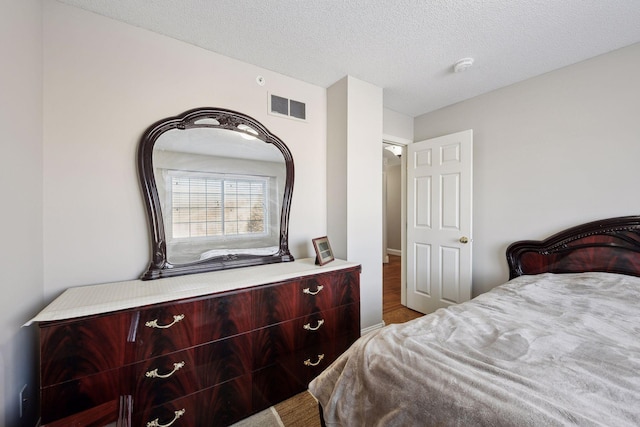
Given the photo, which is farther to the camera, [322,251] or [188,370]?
[322,251]

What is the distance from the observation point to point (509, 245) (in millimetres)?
2479

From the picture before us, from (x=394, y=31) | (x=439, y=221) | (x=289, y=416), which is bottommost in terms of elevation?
(x=289, y=416)

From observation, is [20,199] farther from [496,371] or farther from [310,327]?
[496,371]

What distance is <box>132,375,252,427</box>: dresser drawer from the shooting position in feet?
4.28

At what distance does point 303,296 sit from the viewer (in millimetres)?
1768

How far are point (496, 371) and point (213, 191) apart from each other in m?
1.89

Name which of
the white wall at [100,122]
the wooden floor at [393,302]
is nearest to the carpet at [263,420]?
the white wall at [100,122]

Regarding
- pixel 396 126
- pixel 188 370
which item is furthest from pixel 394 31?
pixel 188 370

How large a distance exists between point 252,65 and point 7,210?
70.6 inches

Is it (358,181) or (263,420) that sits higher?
(358,181)

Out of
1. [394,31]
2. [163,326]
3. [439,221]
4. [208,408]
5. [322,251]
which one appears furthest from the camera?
[439,221]

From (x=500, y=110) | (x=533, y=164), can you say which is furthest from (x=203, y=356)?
(x=500, y=110)

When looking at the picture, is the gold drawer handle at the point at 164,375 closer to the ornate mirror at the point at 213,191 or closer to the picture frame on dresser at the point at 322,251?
the ornate mirror at the point at 213,191

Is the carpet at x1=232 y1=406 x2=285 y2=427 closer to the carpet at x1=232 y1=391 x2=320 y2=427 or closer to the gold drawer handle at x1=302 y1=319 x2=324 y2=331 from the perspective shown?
the carpet at x1=232 y1=391 x2=320 y2=427
